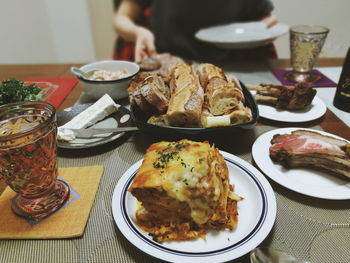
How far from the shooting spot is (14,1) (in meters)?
2.97

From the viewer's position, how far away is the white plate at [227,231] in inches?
22.6

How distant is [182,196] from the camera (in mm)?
639

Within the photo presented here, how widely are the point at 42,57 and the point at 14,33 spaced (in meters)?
0.56

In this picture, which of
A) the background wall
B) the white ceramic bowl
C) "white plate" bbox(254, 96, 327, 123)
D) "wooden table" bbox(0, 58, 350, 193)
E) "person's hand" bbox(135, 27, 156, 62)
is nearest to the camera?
"white plate" bbox(254, 96, 327, 123)

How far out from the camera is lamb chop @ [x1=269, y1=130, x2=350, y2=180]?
82 cm

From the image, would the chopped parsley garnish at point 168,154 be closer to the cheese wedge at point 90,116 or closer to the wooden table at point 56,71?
the cheese wedge at point 90,116

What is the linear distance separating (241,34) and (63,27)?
265 cm

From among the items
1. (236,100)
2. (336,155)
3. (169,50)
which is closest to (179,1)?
(169,50)

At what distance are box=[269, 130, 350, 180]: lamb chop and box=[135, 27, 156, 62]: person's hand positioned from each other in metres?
1.29

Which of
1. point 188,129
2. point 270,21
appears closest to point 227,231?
point 188,129

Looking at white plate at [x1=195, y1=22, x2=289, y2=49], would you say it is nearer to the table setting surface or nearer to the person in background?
the person in background

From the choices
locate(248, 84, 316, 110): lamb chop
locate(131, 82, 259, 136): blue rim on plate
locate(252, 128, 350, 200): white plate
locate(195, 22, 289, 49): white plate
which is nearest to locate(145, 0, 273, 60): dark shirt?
locate(195, 22, 289, 49): white plate

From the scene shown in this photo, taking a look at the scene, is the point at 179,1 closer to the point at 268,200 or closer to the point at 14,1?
the point at 268,200

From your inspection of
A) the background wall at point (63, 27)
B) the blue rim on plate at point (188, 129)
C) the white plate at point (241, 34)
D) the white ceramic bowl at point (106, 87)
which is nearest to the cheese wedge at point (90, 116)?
the white ceramic bowl at point (106, 87)
